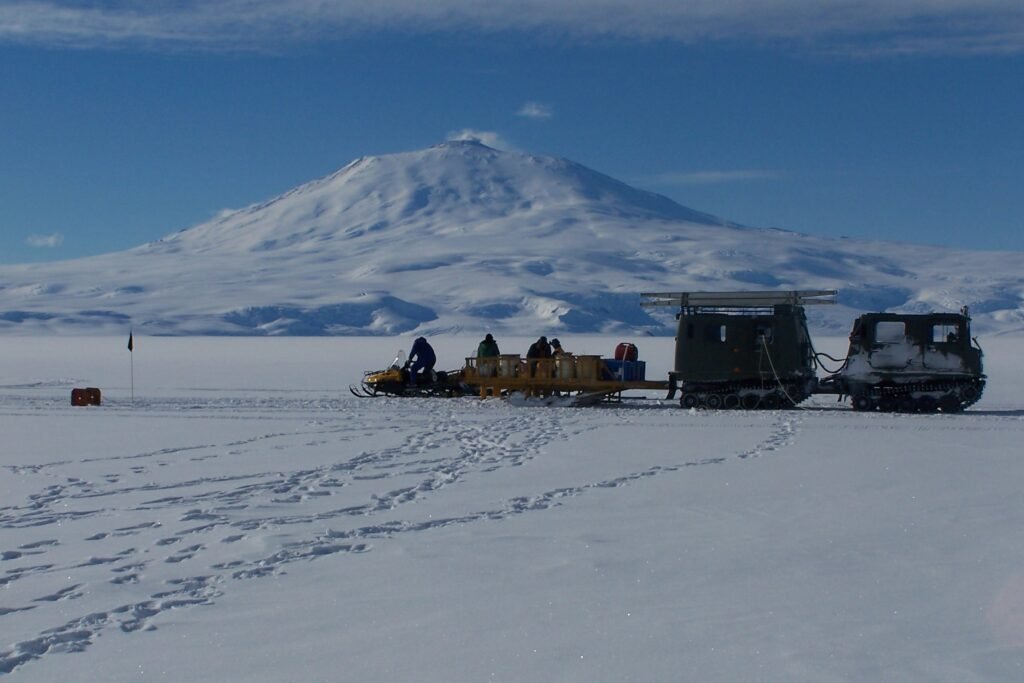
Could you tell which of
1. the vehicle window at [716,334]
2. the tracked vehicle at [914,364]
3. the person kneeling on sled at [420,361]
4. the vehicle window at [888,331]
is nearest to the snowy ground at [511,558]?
the tracked vehicle at [914,364]

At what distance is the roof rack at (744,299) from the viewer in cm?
2200

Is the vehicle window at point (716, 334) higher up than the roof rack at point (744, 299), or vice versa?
the roof rack at point (744, 299)

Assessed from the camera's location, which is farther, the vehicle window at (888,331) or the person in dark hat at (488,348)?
the person in dark hat at (488,348)

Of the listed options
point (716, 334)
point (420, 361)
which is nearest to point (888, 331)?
point (716, 334)

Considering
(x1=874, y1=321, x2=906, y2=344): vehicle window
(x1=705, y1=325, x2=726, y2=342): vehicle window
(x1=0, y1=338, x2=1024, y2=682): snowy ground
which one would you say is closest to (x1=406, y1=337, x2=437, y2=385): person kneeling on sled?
(x1=705, y1=325, x2=726, y2=342): vehicle window

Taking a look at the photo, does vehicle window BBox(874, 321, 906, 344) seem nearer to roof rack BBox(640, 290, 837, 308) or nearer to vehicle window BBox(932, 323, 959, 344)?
vehicle window BBox(932, 323, 959, 344)

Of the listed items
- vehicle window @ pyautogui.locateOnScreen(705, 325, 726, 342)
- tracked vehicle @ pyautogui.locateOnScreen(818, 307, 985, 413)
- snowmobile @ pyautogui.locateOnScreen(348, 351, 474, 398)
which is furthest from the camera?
snowmobile @ pyautogui.locateOnScreen(348, 351, 474, 398)

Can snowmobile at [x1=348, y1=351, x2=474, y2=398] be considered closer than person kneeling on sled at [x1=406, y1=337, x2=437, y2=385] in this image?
Yes

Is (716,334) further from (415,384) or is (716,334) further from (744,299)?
(415,384)

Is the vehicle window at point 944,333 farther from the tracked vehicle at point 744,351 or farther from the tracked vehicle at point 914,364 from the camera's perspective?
the tracked vehicle at point 744,351

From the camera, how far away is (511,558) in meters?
8.23

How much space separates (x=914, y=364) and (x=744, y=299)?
3.06m

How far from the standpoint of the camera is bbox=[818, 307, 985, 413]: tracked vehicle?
20.9m

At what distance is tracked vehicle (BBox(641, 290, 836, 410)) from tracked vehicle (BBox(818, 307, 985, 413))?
1047 millimetres
